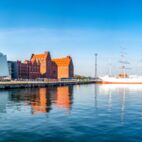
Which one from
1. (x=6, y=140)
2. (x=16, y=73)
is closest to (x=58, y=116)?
Result: (x=6, y=140)

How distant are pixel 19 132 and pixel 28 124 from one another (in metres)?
3.64

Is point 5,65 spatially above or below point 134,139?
above

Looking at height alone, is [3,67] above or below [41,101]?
above

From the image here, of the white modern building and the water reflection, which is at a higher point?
the white modern building

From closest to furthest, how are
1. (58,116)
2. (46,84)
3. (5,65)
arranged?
(58,116) < (46,84) < (5,65)

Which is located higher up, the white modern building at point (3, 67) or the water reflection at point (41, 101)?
the white modern building at point (3, 67)

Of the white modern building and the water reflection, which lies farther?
the white modern building

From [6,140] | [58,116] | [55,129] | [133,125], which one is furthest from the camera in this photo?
[58,116]

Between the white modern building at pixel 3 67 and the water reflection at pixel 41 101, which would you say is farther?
the white modern building at pixel 3 67

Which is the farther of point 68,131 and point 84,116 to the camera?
point 84,116

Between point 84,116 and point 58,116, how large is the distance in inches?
142

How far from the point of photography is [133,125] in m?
27.9

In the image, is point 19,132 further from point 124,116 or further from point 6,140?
point 124,116

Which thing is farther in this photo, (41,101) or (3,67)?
(3,67)
